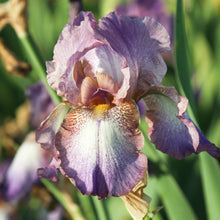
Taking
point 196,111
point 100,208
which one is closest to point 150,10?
point 196,111

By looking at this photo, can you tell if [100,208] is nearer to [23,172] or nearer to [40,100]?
[23,172]

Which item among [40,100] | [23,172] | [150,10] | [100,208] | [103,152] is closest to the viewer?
[103,152]

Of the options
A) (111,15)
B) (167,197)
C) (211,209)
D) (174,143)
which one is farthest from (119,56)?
(211,209)

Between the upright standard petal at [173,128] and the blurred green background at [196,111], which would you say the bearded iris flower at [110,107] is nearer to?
the upright standard petal at [173,128]

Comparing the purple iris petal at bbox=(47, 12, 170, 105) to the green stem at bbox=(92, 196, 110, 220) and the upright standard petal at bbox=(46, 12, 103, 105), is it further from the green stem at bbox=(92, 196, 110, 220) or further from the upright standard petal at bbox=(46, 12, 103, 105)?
the green stem at bbox=(92, 196, 110, 220)

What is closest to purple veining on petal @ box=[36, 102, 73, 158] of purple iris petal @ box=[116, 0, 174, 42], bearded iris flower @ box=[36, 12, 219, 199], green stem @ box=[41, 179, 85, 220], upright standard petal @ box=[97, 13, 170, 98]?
bearded iris flower @ box=[36, 12, 219, 199]

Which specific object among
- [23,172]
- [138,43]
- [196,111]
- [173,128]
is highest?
[138,43]
